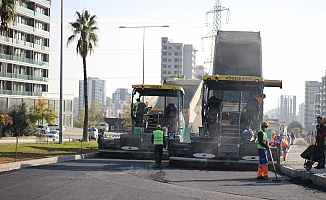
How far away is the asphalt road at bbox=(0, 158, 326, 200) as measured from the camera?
1216 cm

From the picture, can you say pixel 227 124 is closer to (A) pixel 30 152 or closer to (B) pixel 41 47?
(A) pixel 30 152

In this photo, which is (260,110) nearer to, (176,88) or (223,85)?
(223,85)

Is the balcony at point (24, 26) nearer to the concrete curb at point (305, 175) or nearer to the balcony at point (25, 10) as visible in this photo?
the balcony at point (25, 10)

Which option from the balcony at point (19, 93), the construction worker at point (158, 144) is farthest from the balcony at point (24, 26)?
the construction worker at point (158, 144)

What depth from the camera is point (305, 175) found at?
16344 mm

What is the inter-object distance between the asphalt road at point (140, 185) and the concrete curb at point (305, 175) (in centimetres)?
27

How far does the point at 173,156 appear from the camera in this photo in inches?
804

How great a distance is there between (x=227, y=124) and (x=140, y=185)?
7.26 meters

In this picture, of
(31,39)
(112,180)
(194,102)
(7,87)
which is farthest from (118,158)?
(31,39)

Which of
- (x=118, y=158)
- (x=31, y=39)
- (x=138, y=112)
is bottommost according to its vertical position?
(x=118, y=158)

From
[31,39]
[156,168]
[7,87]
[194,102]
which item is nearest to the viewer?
[156,168]

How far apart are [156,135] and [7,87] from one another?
57945 millimetres

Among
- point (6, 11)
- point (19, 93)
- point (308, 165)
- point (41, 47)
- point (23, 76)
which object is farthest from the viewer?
point (41, 47)

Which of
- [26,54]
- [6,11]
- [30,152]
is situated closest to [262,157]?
[30,152]
